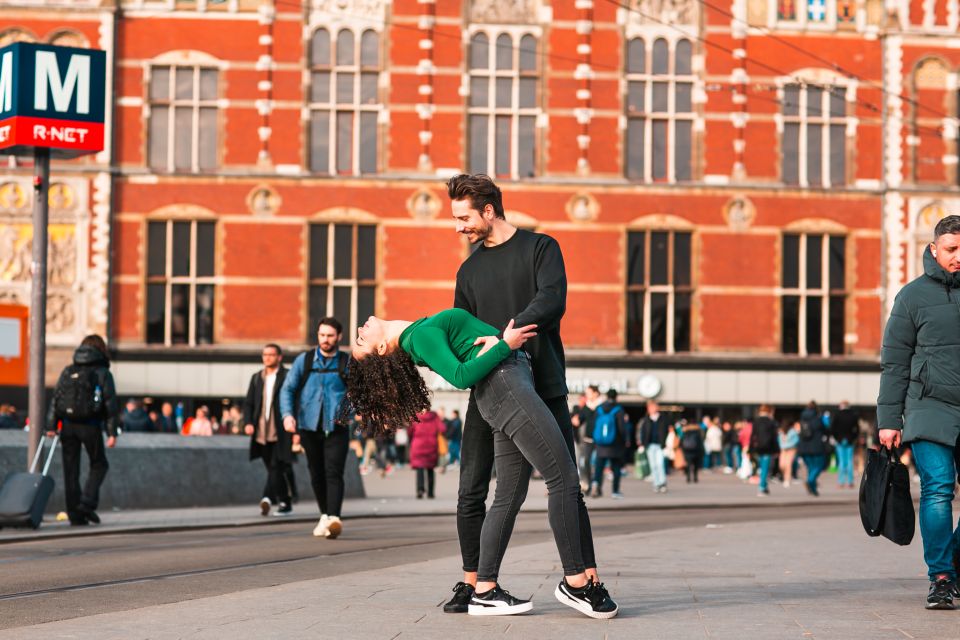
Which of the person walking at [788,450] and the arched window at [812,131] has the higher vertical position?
the arched window at [812,131]

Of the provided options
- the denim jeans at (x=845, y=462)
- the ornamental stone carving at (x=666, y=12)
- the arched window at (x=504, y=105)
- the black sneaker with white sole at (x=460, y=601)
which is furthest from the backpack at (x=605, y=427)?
the black sneaker with white sole at (x=460, y=601)

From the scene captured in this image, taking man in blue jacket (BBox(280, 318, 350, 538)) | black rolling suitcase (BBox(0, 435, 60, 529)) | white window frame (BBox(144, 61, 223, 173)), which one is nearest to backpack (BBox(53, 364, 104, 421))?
black rolling suitcase (BBox(0, 435, 60, 529))

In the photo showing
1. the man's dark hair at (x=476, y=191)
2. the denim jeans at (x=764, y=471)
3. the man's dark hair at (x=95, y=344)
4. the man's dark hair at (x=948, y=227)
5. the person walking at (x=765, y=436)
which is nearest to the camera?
the man's dark hair at (x=476, y=191)

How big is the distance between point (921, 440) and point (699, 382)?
27.4m

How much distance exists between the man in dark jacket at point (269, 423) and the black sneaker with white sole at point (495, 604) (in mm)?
8070

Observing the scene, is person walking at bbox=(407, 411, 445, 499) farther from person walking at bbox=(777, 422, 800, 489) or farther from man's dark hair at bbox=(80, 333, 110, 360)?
person walking at bbox=(777, 422, 800, 489)

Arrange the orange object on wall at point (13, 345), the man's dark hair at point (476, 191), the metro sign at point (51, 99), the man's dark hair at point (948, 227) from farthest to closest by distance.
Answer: the orange object on wall at point (13, 345)
the metro sign at point (51, 99)
the man's dark hair at point (948, 227)
the man's dark hair at point (476, 191)

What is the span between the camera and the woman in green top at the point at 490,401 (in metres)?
6.36

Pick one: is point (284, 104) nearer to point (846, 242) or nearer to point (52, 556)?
point (846, 242)

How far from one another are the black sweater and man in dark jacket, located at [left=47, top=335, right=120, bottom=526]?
722 cm

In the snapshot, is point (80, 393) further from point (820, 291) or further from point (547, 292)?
point (820, 291)

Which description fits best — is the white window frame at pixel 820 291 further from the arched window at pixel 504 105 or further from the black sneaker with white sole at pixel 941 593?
the black sneaker with white sole at pixel 941 593

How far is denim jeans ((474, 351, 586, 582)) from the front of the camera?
21.1 ft

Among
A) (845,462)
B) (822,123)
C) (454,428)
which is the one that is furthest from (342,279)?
(845,462)
